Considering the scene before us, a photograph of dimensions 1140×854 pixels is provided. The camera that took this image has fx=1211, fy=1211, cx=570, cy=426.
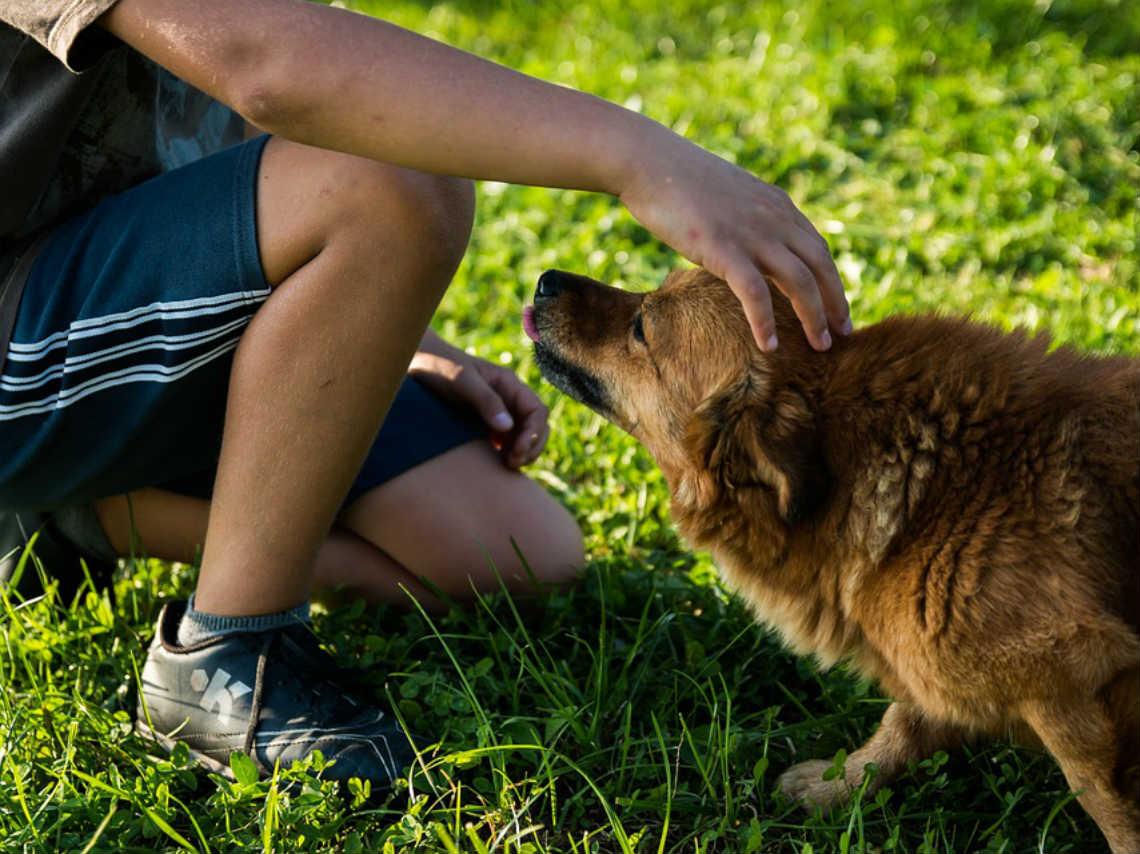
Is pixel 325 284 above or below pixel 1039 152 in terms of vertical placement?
below

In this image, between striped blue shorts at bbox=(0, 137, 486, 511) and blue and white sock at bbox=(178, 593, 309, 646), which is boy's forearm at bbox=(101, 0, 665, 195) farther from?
blue and white sock at bbox=(178, 593, 309, 646)

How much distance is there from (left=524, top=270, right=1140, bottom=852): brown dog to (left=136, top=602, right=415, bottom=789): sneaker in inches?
31.4

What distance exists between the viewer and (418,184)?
96.7 inches

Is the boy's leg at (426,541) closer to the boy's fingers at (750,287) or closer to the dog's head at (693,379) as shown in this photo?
the dog's head at (693,379)

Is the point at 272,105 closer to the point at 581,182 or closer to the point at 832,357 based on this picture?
the point at 581,182

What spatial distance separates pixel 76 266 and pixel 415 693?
1.16m

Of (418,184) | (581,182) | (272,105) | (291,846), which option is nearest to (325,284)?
(418,184)

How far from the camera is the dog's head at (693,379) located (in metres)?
2.26

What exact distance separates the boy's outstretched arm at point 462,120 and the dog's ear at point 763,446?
0.95ft

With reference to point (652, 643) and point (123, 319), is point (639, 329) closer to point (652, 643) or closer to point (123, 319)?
point (652, 643)

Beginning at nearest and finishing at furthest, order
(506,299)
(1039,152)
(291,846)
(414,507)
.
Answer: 1. (291,846)
2. (414,507)
3. (506,299)
4. (1039,152)

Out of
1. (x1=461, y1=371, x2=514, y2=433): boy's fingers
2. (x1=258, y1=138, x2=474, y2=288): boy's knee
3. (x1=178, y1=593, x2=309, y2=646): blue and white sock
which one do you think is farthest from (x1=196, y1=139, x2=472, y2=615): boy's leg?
(x1=461, y1=371, x2=514, y2=433): boy's fingers

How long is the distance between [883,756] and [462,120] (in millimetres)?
1548

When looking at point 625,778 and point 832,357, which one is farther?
point 625,778
